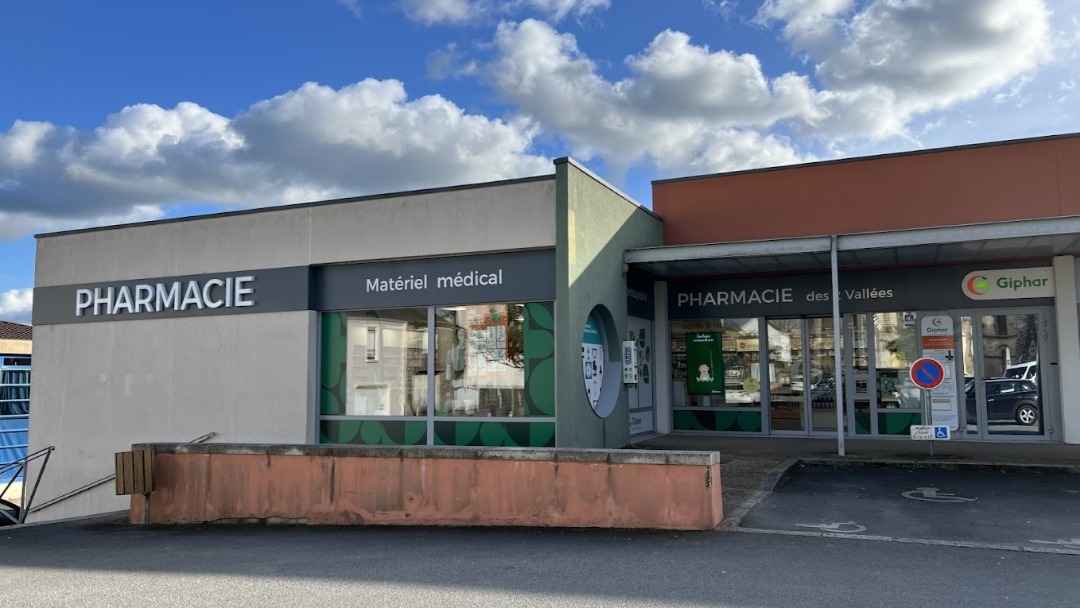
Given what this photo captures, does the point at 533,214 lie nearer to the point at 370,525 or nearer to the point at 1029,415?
the point at 370,525

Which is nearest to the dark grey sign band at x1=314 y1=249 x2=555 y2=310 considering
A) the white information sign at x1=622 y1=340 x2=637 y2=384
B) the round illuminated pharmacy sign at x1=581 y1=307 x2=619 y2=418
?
the round illuminated pharmacy sign at x1=581 y1=307 x2=619 y2=418

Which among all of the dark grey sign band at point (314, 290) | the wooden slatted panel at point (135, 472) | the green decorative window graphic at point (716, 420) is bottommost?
the wooden slatted panel at point (135, 472)

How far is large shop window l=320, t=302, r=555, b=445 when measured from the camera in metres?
11.8

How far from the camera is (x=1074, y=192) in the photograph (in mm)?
13148

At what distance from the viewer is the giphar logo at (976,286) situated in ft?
43.8

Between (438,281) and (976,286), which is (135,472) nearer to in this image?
(438,281)

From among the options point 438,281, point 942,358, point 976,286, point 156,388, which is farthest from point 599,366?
point 156,388

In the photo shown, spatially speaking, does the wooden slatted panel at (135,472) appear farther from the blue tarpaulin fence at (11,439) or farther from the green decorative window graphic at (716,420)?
the blue tarpaulin fence at (11,439)

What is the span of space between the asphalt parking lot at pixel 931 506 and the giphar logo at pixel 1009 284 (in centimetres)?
395

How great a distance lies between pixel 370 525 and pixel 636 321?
6999 millimetres

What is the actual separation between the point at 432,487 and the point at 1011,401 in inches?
395

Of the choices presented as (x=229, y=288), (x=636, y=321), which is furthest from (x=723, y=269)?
(x=229, y=288)

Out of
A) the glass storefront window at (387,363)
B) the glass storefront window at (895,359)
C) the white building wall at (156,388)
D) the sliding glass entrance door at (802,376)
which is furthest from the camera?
the sliding glass entrance door at (802,376)

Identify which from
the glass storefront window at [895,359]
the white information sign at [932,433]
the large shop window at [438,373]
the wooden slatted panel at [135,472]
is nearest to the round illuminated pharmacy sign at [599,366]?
the large shop window at [438,373]
